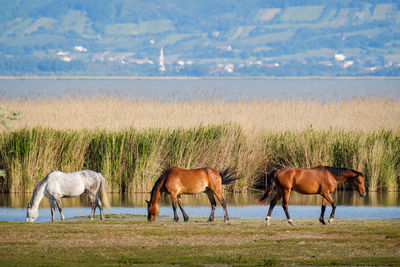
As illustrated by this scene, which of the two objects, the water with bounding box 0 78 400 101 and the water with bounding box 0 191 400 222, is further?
the water with bounding box 0 78 400 101

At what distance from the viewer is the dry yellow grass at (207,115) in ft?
98.9

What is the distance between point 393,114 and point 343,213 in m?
17.5

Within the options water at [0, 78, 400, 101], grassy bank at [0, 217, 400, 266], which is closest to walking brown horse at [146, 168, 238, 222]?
grassy bank at [0, 217, 400, 266]

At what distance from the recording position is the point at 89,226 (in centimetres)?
1556

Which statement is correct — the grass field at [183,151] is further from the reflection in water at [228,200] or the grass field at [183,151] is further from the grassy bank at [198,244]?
the grassy bank at [198,244]

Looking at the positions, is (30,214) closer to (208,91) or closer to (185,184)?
(185,184)

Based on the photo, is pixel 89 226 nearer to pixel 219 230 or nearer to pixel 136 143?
pixel 219 230

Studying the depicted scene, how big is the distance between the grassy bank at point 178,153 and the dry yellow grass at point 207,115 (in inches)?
65.3

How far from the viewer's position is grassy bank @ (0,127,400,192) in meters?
25.0

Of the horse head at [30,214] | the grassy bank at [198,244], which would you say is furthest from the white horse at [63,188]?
the grassy bank at [198,244]

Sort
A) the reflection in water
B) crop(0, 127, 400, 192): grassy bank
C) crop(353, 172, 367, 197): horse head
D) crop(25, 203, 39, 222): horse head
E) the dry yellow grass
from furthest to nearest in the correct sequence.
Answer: the dry yellow grass < crop(0, 127, 400, 192): grassy bank < the reflection in water < crop(25, 203, 39, 222): horse head < crop(353, 172, 367, 197): horse head

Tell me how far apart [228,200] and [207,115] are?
11079 millimetres

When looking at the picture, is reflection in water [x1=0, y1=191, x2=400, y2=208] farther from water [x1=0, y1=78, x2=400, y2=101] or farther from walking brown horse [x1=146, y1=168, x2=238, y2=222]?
water [x1=0, y1=78, x2=400, y2=101]

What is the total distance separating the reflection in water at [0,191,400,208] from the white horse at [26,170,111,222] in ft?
13.2
